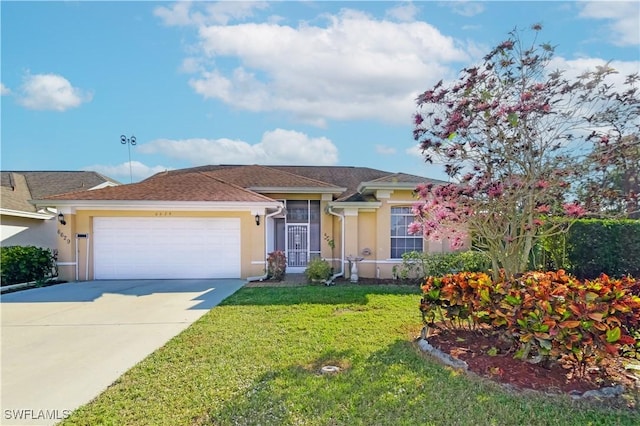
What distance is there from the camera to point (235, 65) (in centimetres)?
1259

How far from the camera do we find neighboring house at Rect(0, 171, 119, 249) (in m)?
15.9

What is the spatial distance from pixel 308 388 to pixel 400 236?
384 inches

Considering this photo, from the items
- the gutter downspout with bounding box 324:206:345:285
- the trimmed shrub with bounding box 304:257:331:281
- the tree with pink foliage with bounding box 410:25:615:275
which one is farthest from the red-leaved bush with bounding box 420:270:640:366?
the gutter downspout with bounding box 324:206:345:285

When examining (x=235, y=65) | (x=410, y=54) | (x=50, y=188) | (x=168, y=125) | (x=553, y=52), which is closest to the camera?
(x=553, y=52)

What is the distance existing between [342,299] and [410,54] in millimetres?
6371

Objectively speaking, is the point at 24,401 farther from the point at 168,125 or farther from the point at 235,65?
the point at 168,125

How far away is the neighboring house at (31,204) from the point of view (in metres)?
15.9

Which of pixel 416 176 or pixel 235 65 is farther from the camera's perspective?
pixel 416 176

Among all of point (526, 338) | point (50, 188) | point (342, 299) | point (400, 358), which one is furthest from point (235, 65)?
point (50, 188)

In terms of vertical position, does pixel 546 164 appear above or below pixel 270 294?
above

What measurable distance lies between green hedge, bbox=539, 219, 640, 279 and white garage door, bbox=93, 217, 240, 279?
11.1 metres

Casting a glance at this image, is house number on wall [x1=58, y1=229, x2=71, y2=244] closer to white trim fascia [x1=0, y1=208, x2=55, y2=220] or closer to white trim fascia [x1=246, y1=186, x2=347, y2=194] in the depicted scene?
white trim fascia [x1=0, y1=208, x2=55, y2=220]

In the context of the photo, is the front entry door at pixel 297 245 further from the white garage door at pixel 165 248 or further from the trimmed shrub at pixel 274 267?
the white garage door at pixel 165 248

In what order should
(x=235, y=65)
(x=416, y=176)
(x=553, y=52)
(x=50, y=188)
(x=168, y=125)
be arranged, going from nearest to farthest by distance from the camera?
1. (x=553, y=52)
2. (x=235, y=65)
3. (x=416, y=176)
4. (x=168, y=125)
5. (x=50, y=188)
